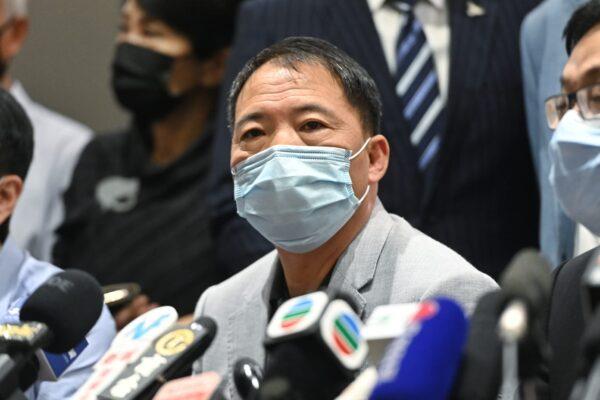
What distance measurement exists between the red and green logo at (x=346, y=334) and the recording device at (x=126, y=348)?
1.09ft

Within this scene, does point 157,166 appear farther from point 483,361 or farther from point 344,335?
point 483,361

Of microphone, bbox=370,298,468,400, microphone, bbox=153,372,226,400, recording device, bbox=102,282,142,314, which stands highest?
microphone, bbox=370,298,468,400

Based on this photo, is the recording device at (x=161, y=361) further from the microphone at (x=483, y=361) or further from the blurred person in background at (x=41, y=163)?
the blurred person in background at (x=41, y=163)

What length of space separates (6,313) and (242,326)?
1.72ft

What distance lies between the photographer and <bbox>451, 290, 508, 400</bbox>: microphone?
1.61 meters

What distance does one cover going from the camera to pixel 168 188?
4285 mm

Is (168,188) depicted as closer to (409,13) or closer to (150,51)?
(150,51)

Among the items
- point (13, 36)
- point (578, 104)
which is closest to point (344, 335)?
point (578, 104)

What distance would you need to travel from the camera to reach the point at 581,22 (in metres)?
3.03

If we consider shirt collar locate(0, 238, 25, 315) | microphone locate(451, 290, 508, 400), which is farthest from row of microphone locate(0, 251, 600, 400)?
shirt collar locate(0, 238, 25, 315)

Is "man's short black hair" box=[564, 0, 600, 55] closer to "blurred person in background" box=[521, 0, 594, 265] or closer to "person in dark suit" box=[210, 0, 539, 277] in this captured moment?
"blurred person in background" box=[521, 0, 594, 265]

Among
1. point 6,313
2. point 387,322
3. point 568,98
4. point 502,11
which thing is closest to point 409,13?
point 502,11

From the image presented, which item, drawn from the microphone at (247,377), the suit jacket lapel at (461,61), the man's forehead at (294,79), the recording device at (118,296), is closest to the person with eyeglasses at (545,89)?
the suit jacket lapel at (461,61)

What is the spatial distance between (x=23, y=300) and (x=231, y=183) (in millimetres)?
914
